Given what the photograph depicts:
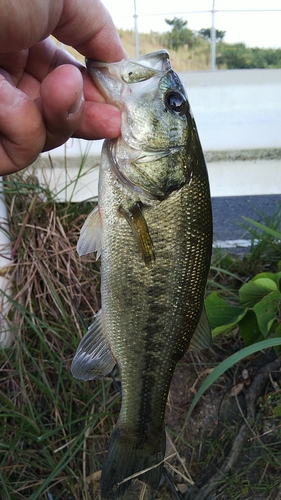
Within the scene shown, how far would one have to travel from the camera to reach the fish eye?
4.75 ft

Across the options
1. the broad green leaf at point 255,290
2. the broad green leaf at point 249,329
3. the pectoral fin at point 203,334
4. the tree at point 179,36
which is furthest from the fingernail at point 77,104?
the tree at point 179,36

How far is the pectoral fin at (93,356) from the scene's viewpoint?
152 cm

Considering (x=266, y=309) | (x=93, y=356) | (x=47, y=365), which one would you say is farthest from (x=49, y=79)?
(x=47, y=365)

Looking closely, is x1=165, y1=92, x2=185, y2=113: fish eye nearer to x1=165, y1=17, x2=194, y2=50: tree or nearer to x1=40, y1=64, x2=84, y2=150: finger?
x1=40, y1=64, x2=84, y2=150: finger

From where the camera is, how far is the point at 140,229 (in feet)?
4.62

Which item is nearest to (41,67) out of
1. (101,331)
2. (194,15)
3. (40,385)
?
(101,331)

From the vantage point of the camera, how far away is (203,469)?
2320mm

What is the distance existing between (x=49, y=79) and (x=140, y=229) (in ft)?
1.65

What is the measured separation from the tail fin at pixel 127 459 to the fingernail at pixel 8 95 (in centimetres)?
114

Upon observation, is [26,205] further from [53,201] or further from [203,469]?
[203,469]

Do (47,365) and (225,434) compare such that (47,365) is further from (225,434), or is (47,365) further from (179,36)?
(179,36)

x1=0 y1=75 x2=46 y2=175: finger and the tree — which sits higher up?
the tree

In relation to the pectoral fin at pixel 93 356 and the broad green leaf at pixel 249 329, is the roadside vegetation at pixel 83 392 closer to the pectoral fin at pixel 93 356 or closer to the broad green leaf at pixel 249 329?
the broad green leaf at pixel 249 329

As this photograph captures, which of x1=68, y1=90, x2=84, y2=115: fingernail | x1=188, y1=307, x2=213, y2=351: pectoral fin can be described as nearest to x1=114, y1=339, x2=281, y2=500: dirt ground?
x1=188, y1=307, x2=213, y2=351: pectoral fin
